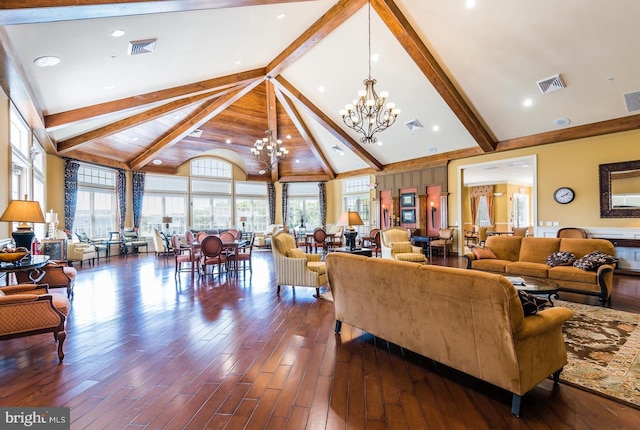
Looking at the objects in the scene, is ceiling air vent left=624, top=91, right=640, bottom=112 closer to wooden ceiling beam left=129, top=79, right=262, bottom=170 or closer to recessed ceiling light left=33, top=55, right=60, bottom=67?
wooden ceiling beam left=129, top=79, right=262, bottom=170

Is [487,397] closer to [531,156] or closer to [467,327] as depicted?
[467,327]

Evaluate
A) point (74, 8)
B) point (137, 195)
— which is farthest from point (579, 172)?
point (137, 195)

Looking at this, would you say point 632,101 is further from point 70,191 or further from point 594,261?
point 70,191

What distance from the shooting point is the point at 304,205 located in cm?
1405

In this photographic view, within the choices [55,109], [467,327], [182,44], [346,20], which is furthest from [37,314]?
[346,20]

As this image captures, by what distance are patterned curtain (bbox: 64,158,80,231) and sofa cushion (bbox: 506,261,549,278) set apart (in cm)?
1103

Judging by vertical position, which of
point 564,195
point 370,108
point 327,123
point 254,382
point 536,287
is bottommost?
point 254,382

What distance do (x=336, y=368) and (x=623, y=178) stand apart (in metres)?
7.73

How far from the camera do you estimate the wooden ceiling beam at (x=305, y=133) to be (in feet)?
30.6

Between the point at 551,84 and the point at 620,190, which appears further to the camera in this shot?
the point at 620,190

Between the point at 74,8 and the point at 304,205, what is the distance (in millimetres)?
11258

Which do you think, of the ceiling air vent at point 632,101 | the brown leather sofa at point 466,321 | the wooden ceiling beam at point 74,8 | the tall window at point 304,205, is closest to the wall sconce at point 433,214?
the ceiling air vent at point 632,101

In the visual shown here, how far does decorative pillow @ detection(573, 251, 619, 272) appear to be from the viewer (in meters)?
4.41

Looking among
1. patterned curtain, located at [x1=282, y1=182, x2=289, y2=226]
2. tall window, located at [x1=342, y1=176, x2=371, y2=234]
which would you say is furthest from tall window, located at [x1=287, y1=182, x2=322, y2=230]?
tall window, located at [x1=342, y1=176, x2=371, y2=234]
